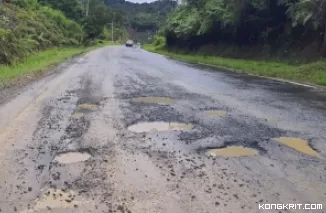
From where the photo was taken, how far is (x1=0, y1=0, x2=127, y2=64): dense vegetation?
59.9 feet

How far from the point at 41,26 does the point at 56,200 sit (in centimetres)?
3000

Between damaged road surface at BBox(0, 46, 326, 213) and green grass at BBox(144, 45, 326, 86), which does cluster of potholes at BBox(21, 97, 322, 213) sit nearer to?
damaged road surface at BBox(0, 46, 326, 213)

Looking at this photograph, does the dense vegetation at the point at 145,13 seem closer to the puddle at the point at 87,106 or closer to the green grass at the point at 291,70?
the green grass at the point at 291,70

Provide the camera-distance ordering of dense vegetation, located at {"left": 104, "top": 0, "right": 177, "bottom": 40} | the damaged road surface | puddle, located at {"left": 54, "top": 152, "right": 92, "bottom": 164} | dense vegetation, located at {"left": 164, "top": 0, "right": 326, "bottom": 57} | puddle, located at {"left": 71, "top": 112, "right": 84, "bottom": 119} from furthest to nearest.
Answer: dense vegetation, located at {"left": 104, "top": 0, "right": 177, "bottom": 40} < dense vegetation, located at {"left": 164, "top": 0, "right": 326, "bottom": 57} < puddle, located at {"left": 71, "top": 112, "right": 84, "bottom": 119} < puddle, located at {"left": 54, "top": 152, "right": 92, "bottom": 164} < the damaged road surface

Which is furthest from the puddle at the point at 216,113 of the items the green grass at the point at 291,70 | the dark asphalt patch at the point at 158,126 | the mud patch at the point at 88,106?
the green grass at the point at 291,70

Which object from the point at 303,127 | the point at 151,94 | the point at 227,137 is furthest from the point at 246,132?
the point at 151,94

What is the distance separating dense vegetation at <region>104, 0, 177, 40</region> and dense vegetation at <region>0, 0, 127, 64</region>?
173 ft

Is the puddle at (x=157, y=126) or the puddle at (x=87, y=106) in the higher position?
the puddle at (x=157, y=126)

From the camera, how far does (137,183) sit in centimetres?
376

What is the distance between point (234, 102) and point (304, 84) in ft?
15.2

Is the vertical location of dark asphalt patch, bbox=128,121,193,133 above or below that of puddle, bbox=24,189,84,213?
below

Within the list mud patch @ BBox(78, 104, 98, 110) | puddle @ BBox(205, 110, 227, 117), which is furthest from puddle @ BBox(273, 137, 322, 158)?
mud patch @ BBox(78, 104, 98, 110)

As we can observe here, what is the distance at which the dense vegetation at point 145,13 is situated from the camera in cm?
12600

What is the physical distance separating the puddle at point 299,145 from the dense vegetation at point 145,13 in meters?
113
